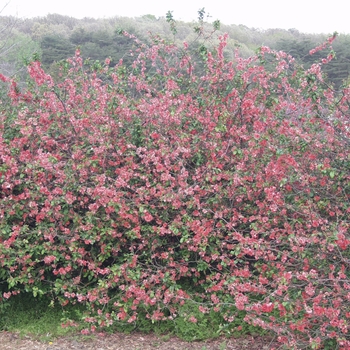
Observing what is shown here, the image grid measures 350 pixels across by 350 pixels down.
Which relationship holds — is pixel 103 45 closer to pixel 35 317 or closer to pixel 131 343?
pixel 35 317

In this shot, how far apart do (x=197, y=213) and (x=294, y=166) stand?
947 mm

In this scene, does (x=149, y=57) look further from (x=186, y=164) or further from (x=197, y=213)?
(x=197, y=213)

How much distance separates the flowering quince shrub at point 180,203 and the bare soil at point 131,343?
7.9 inches

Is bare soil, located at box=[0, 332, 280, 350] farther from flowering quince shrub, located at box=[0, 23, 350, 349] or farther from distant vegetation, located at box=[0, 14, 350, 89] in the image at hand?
distant vegetation, located at box=[0, 14, 350, 89]

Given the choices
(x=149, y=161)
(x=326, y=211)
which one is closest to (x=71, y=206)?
(x=149, y=161)

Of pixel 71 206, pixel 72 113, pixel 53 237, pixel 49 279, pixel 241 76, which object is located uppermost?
pixel 241 76

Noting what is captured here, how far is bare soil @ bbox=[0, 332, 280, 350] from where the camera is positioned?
391 centimetres

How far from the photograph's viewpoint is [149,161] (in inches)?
167

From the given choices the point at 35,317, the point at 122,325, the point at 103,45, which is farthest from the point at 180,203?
the point at 103,45

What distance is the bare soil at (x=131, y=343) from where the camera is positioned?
3.91 metres

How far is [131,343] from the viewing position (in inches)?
160

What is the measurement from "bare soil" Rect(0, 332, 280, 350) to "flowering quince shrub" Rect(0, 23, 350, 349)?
20 cm

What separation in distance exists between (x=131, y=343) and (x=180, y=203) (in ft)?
4.47

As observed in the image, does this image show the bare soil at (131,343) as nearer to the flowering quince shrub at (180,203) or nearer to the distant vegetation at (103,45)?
the flowering quince shrub at (180,203)
